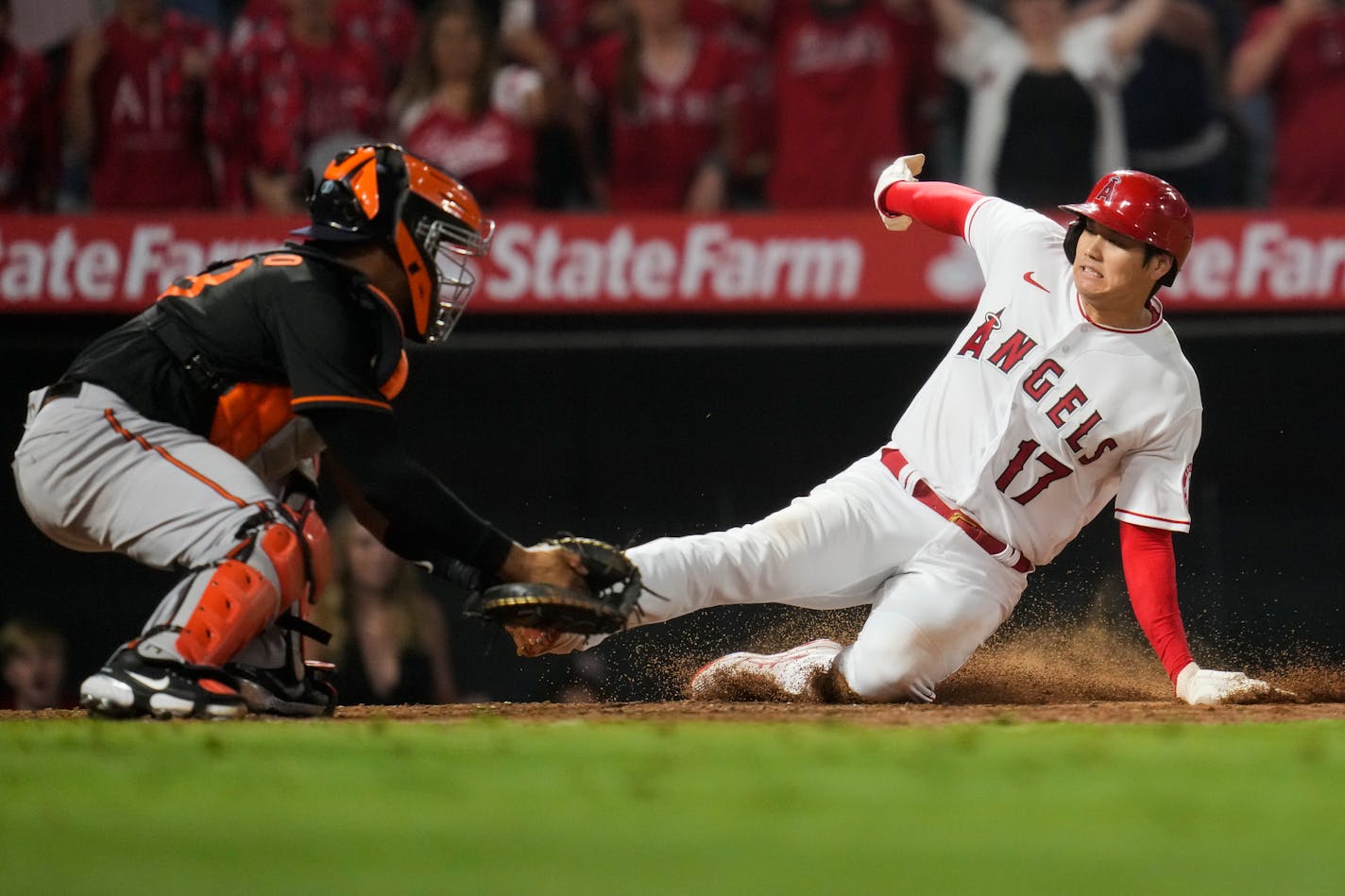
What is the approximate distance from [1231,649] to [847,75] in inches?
116

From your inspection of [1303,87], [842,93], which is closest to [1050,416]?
[842,93]

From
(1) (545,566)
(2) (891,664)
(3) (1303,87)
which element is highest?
(3) (1303,87)

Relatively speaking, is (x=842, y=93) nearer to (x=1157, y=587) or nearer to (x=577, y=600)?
(x=1157, y=587)

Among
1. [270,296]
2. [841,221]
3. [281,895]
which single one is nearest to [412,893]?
[281,895]

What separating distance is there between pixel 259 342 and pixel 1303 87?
5.23 metres

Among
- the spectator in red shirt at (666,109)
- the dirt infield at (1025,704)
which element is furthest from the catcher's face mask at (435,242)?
the spectator in red shirt at (666,109)

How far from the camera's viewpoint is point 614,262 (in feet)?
23.5

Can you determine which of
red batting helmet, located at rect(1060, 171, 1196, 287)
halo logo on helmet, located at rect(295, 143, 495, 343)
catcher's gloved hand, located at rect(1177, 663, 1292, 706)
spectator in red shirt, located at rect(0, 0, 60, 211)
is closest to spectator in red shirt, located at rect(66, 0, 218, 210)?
spectator in red shirt, located at rect(0, 0, 60, 211)

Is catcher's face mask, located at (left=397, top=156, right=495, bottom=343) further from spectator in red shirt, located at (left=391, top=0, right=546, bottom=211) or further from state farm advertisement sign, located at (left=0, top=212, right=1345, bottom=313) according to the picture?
spectator in red shirt, located at (left=391, top=0, right=546, bottom=211)

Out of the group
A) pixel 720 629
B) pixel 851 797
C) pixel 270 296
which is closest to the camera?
pixel 851 797

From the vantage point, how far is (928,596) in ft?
15.1

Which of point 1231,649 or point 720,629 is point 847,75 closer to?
point 720,629

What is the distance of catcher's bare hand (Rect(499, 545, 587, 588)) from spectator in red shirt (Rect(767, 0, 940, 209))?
3764 millimetres

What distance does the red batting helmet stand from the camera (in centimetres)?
448
